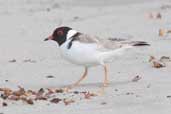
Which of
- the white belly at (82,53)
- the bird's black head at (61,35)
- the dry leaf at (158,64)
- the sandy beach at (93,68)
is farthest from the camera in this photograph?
the dry leaf at (158,64)

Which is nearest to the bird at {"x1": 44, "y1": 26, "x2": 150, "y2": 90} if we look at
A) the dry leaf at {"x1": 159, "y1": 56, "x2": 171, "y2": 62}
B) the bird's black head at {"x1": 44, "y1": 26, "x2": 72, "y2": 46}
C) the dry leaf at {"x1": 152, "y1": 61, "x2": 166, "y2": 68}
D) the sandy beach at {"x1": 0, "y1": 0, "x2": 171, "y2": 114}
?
the bird's black head at {"x1": 44, "y1": 26, "x2": 72, "y2": 46}

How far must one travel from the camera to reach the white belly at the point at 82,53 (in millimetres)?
7988

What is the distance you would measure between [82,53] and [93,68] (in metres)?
1.27

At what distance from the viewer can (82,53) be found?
8.00 m

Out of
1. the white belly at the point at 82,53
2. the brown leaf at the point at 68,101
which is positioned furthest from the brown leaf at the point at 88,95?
the white belly at the point at 82,53

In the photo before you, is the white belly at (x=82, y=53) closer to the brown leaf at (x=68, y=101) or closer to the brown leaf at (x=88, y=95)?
the brown leaf at (x=88, y=95)

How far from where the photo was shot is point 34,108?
6.77 m

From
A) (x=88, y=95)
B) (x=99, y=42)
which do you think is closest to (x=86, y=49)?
(x=99, y=42)

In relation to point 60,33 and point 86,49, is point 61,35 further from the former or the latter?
point 86,49

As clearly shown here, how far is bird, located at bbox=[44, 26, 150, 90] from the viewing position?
8.01m

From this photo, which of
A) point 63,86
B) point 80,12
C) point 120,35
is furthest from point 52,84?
point 80,12

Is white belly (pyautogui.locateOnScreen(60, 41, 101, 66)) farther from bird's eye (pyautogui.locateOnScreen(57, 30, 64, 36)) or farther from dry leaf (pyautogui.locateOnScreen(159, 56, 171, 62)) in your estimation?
dry leaf (pyautogui.locateOnScreen(159, 56, 171, 62))

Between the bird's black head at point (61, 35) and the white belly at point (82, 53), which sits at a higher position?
the bird's black head at point (61, 35)

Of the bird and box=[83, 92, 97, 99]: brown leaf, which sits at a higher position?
the bird
